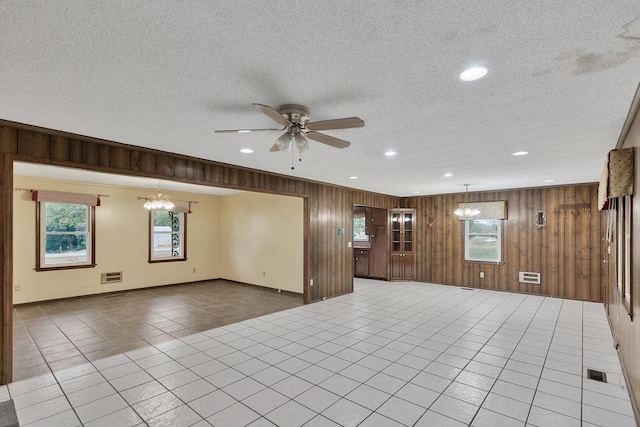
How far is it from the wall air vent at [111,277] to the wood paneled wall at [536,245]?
8.01m

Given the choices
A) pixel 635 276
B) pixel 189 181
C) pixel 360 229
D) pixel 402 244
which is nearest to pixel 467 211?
pixel 402 244

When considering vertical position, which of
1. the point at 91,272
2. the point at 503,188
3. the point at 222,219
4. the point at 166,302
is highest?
the point at 503,188

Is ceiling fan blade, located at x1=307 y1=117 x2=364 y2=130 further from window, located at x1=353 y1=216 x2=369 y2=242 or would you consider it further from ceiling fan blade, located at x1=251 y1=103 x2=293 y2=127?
window, located at x1=353 y1=216 x2=369 y2=242

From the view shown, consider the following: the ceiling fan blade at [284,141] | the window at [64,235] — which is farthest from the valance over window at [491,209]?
the window at [64,235]

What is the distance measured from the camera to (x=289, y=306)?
20.8 ft

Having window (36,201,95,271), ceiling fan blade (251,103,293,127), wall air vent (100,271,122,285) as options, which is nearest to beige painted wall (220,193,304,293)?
wall air vent (100,271,122,285)

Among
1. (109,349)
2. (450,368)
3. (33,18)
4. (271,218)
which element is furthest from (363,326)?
(33,18)

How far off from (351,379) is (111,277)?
21.7 ft

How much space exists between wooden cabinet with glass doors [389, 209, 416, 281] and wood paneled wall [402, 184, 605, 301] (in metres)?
0.51

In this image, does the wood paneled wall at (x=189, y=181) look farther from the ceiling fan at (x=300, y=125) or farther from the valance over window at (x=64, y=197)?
the valance over window at (x=64, y=197)

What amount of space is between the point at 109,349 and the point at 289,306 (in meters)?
3.09

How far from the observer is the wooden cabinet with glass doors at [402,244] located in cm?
935

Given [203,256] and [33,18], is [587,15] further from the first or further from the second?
[203,256]

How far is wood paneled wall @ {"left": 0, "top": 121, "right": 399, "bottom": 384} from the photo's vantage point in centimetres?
313
